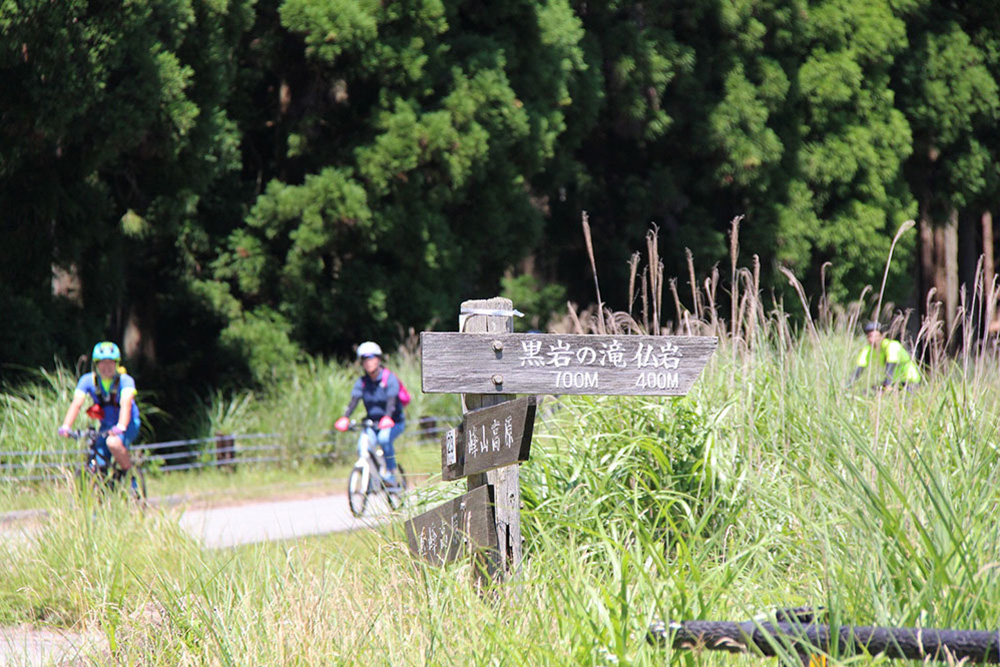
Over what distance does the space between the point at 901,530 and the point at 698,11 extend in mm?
18874

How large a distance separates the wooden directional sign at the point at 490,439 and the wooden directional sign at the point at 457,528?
0.13 m

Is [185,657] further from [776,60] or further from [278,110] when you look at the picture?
[776,60]

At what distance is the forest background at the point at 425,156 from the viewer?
13859 mm

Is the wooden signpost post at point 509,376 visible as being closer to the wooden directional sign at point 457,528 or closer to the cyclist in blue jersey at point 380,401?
the wooden directional sign at point 457,528

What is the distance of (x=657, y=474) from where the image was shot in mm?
6309

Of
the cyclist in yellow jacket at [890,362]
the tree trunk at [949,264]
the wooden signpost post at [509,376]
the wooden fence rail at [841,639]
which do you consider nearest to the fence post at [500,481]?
the wooden signpost post at [509,376]

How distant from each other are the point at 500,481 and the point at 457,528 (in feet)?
0.93

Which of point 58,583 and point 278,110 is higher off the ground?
point 278,110

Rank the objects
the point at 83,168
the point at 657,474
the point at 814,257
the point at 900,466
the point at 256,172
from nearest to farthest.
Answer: the point at 900,466, the point at 657,474, the point at 83,168, the point at 256,172, the point at 814,257

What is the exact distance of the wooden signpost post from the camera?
5.28 metres

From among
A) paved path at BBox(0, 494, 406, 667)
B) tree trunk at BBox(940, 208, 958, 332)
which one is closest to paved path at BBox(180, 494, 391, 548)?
paved path at BBox(0, 494, 406, 667)

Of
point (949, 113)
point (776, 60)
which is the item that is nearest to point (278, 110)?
point (776, 60)

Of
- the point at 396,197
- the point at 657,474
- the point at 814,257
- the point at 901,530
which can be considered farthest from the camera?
the point at 814,257

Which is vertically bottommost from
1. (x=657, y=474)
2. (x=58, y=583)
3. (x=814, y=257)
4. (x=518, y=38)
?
(x=58, y=583)
